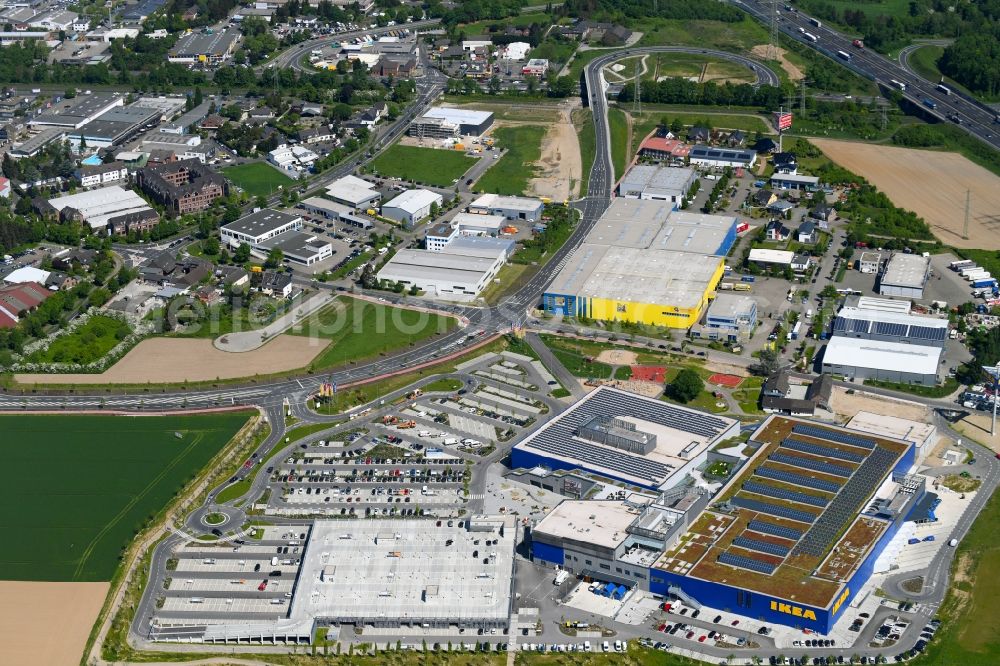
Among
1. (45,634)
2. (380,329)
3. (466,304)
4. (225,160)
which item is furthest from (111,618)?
(225,160)

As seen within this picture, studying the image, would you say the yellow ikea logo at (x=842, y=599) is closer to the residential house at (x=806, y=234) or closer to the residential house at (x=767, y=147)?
the residential house at (x=806, y=234)

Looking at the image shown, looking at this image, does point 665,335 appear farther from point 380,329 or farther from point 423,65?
point 423,65

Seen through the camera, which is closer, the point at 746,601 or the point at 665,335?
the point at 746,601

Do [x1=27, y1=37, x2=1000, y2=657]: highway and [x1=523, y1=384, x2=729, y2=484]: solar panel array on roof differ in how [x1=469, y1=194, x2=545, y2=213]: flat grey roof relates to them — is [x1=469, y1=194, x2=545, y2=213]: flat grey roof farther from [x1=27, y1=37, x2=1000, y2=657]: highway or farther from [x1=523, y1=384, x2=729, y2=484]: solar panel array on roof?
[x1=523, y1=384, x2=729, y2=484]: solar panel array on roof

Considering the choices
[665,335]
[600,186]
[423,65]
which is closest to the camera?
[665,335]

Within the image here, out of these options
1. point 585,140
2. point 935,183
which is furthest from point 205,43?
point 935,183

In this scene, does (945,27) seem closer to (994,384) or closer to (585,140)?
(585,140)

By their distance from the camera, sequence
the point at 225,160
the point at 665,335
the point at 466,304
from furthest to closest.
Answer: the point at 225,160
the point at 466,304
the point at 665,335
